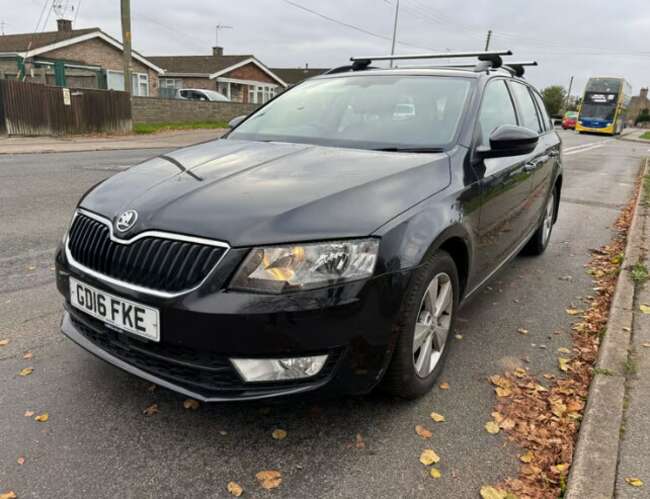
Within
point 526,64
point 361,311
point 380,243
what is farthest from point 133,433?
point 526,64

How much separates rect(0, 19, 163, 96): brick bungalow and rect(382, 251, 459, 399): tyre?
1160 inches

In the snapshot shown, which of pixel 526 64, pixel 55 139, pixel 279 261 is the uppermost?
pixel 526 64

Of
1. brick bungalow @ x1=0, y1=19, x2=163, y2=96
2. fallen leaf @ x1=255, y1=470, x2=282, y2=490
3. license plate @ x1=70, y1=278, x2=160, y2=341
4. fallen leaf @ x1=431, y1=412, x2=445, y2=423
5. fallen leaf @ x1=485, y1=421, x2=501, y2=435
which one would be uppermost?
brick bungalow @ x1=0, y1=19, x2=163, y2=96

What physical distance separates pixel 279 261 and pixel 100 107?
2008 centimetres

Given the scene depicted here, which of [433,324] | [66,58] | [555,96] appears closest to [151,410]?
[433,324]

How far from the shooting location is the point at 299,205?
2.30 m

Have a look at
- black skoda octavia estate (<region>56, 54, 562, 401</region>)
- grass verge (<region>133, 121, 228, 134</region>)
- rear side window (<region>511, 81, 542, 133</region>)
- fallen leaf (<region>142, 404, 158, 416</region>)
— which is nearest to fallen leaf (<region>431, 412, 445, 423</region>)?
black skoda octavia estate (<region>56, 54, 562, 401</region>)

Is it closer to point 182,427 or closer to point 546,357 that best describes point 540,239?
point 546,357

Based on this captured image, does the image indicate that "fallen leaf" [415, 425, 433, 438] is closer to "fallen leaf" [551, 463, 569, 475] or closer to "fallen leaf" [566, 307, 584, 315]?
"fallen leaf" [551, 463, 569, 475]

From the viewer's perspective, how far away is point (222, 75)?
135ft

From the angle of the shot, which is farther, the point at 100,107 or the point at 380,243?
the point at 100,107

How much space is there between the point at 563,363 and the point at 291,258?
6.93 ft

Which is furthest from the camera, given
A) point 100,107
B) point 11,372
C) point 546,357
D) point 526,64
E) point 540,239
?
point 100,107

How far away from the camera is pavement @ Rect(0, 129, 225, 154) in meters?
14.5
